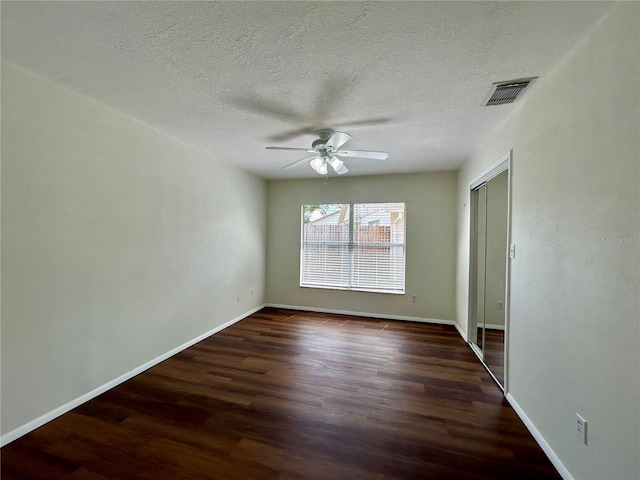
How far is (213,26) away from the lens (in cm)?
138

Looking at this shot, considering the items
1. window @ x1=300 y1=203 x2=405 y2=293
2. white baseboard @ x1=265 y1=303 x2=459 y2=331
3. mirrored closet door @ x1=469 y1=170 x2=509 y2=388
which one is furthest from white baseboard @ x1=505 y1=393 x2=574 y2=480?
window @ x1=300 y1=203 x2=405 y2=293

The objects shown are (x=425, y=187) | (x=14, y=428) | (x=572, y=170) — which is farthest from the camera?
(x=425, y=187)

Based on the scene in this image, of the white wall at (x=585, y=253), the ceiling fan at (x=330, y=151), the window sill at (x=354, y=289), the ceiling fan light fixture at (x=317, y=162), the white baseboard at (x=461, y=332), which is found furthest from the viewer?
the window sill at (x=354, y=289)

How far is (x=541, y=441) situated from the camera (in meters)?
1.74

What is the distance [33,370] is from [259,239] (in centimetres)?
336

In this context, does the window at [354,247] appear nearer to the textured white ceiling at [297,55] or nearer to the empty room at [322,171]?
the empty room at [322,171]

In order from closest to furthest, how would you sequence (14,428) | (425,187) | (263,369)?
(14,428) < (263,369) < (425,187)

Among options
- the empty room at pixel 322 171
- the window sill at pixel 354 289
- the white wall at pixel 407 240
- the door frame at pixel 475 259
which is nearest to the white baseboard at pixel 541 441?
the empty room at pixel 322 171

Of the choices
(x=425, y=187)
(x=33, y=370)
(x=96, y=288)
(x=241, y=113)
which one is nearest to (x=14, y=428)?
(x=33, y=370)

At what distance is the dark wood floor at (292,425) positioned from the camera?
1580mm

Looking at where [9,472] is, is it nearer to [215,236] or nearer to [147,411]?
[147,411]

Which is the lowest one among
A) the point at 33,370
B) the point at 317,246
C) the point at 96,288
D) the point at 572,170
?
the point at 33,370

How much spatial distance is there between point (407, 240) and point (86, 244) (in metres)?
4.12

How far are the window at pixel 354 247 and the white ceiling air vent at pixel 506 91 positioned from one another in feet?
8.36
